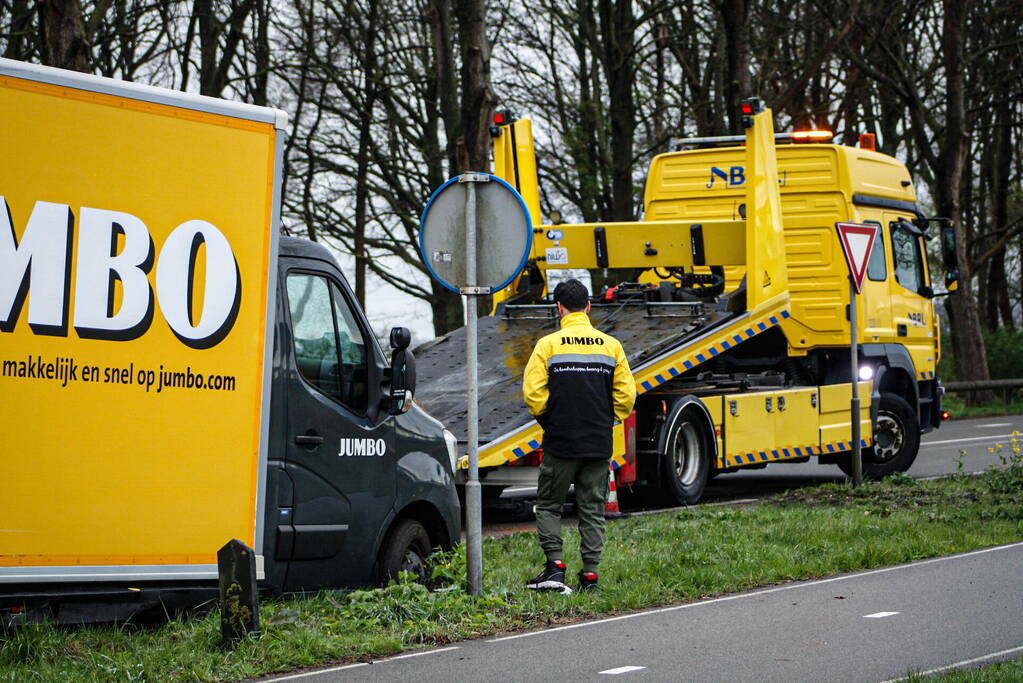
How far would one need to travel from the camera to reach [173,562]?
6789 millimetres

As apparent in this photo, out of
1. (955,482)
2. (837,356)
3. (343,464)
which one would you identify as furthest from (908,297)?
(343,464)

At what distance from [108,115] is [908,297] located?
11.8 meters

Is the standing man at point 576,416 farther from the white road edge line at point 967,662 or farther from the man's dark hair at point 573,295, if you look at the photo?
the white road edge line at point 967,662

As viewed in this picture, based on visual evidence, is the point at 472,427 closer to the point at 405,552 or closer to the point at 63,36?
the point at 405,552

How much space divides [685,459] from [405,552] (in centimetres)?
595

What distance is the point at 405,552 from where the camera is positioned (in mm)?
8203

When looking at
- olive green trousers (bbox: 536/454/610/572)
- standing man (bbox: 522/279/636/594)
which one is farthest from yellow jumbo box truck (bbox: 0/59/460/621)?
olive green trousers (bbox: 536/454/610/572)

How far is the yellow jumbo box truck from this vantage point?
628 cm

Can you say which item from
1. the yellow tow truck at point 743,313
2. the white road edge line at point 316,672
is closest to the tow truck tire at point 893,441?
the yellow tow truck at point 743,313

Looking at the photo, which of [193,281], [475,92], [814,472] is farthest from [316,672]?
[814,472]

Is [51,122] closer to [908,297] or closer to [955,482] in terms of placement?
[955,482]

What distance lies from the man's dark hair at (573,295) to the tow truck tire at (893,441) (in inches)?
337

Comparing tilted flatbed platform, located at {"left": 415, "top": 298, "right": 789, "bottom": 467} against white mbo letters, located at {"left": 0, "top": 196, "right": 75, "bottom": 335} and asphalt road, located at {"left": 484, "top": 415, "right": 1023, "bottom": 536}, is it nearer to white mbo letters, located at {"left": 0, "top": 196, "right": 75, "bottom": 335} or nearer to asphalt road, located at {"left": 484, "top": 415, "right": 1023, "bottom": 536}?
asphalt road, located at {"left": 484, "top": 415, "right": 1023, "bottom": 536}

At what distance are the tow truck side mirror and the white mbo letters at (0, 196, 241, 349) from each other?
1086 cm
